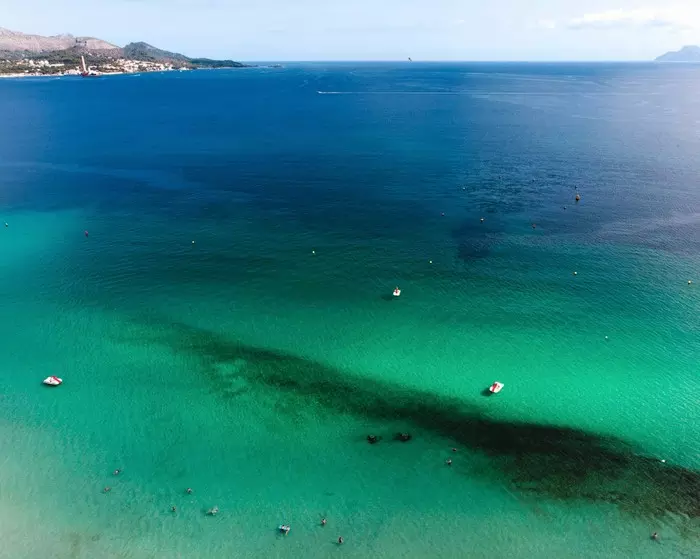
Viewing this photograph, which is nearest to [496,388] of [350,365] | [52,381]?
[350,365]

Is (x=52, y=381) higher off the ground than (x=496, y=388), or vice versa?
(x=496, y=388)

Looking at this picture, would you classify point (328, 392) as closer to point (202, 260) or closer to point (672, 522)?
point (672, 522)

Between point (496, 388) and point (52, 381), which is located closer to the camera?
point (496, 388)

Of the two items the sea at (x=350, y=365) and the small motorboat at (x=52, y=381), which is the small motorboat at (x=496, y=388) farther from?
the small motorboat at (x=52, y=381)

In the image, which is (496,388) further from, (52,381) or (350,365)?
(52,381)

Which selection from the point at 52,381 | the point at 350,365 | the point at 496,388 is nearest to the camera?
the point at 496,388

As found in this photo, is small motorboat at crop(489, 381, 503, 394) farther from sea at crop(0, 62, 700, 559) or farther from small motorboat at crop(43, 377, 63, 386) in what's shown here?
small motorboat at crop(43, 377, 63, 386)

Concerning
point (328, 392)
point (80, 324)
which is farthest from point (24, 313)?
point (328, 392)

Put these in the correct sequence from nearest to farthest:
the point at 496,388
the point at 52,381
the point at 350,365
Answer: the point at 496,388 < the point at 52,381 < the point at 350,365
